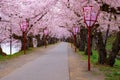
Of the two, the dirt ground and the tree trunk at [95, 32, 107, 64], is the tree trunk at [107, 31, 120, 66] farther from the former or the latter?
the dirt ground

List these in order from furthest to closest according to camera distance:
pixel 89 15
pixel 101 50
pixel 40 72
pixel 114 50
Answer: pixel 101 50, pixel 114 50, pixel 89 15, pixel 40 72

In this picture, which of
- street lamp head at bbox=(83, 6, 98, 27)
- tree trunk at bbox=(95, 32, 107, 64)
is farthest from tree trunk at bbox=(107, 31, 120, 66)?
street lamp head at bbox=(83, 6, 98, 27)

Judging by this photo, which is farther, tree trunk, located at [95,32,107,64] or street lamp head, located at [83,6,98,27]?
tree trunk, located at [95,32,107,64]

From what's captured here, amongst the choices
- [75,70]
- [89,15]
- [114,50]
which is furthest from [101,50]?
[89,15]

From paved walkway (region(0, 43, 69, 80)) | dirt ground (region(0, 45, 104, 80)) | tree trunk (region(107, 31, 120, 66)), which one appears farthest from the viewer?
tree trunk (region(107, 31, 120, 66))

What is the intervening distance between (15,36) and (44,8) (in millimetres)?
5516

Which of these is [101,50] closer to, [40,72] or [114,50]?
[114,50]

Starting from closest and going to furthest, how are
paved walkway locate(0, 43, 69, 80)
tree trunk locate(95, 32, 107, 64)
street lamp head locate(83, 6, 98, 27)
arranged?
1. paved walkway locate(0, 43, 69, 80)
2. street lamp head locate(83, 6, 98, 27)
3. tree trunk locate(95, 32, 107, 64)

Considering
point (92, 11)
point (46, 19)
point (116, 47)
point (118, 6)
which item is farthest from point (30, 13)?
point (118, 6)

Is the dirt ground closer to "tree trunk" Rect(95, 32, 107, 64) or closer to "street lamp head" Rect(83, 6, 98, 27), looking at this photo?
"tree trunk" Rect(95, 32, 107, 64)

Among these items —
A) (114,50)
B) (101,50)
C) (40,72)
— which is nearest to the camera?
(40,72)

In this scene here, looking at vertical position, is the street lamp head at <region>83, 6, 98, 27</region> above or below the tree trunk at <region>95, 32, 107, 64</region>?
above

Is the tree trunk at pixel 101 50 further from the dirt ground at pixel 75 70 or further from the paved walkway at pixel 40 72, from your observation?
the paved walkway at pixel 40 72

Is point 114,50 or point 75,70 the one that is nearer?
point 75,70
